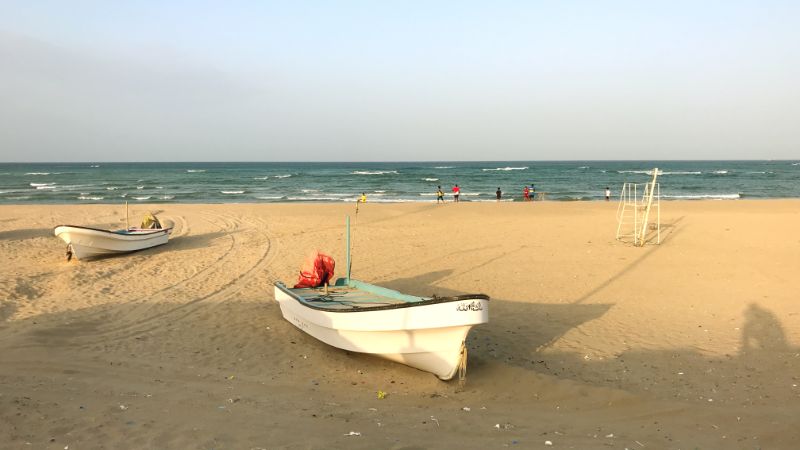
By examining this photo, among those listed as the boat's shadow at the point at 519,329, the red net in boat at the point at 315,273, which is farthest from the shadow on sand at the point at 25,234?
the boat's shadow at the point at 519,329

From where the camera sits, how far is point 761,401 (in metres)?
7.24

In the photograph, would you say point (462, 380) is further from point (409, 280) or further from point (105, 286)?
point (105, 286)

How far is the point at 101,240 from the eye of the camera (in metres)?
15.8

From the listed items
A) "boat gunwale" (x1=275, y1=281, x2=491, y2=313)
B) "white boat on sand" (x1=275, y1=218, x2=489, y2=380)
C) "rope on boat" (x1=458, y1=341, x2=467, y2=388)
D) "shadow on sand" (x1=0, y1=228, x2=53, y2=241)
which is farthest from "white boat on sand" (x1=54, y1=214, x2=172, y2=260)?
"rope on boat" (x1=458, y1=341, x2=467, y2=388)

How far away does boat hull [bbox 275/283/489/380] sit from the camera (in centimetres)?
714

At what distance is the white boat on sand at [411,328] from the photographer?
23.4ft

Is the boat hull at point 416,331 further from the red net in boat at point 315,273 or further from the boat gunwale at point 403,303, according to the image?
the red net in boat at point 315,273

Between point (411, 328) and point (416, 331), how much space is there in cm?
9

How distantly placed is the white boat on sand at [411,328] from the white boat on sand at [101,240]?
928 centimetres

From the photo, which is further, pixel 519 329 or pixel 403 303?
pixel 519 329

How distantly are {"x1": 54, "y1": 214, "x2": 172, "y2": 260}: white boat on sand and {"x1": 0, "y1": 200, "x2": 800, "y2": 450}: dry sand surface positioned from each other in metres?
0.34

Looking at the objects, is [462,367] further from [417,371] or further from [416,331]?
[417,371]

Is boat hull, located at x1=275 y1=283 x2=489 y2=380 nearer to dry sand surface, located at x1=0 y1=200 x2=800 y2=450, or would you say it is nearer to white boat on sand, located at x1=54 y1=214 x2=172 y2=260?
dry sand surface, located at x1=0 y1=200 x2=800 y2=450

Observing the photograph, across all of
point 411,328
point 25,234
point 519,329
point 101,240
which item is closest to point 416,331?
point 411,328
